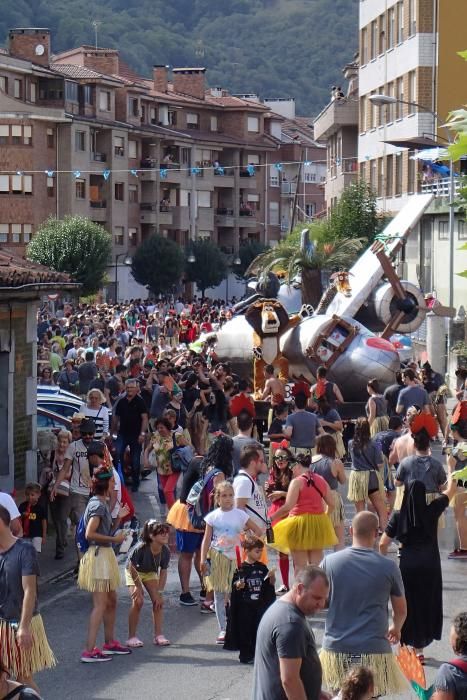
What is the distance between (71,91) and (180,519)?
64.6 meters

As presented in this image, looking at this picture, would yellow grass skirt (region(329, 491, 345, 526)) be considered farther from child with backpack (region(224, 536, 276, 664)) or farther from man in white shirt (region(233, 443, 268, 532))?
child with backpack (region(224, 536, 276, 664))

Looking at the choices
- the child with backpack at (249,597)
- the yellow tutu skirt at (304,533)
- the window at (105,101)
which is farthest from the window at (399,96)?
the child with backpack at (249,597)

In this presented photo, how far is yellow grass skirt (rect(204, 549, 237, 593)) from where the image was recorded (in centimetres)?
1235

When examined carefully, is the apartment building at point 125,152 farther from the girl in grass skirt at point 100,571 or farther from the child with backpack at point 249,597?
the child with backpack at point 249,597

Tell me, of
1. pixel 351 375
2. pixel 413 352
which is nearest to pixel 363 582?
pixel 351 375

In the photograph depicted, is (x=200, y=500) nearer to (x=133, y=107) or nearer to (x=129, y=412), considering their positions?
(x=129, y=412)

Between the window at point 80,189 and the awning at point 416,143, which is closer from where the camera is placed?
the awning at point 416,143

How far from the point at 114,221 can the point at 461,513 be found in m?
66.4

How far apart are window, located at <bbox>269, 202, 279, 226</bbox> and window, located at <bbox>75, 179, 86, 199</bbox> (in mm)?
27611

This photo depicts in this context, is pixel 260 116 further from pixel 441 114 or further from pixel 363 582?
pixel 363 582

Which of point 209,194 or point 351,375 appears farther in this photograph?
point 209,194

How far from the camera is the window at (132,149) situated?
272ft

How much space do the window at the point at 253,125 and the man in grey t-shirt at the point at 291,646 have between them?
9236 cm

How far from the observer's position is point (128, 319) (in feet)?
168
